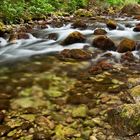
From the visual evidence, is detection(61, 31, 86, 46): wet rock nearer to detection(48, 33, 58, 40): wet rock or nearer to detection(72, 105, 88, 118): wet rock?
detection(48, 33, 58, 40): wet rock

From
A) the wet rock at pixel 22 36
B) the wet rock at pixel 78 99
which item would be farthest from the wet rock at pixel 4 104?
the wet rock at pixel 22 36

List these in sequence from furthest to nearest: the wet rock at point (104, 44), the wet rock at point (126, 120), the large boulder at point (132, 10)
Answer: the large boulder at point (132, 10)
the wet rock at point (104, 44)
the wet rock at point (126, 120)

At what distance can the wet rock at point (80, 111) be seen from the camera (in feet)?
15.2

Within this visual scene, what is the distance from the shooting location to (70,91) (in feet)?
18.1

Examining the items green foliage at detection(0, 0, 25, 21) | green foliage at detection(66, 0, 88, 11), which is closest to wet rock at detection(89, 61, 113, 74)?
green foliage at detection(0, 0, 25, 21)

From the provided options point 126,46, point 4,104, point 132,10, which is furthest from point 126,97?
point 132,10

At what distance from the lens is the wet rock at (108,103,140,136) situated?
3908 millimetres

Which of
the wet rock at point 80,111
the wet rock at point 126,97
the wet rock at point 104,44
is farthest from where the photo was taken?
the wet rock at point 104,44

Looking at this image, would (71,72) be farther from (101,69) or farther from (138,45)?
(138,45)

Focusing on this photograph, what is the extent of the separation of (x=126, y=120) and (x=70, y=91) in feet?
5.61

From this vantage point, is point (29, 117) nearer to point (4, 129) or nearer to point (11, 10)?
point (4, 129)

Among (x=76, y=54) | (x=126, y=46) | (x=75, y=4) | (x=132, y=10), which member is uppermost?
(x=76, y=54)

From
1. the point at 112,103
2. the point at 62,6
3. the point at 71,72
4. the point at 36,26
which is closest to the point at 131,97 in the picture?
the point at 112,103

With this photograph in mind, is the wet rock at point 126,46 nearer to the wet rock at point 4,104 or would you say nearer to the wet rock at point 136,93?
the wet rock at point 136,93
